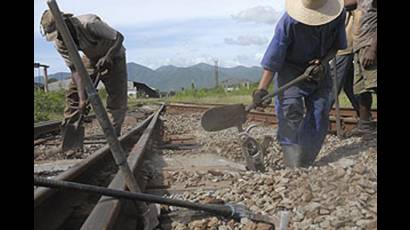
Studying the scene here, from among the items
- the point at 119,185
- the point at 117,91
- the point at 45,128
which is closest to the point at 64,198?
the point at 119,185

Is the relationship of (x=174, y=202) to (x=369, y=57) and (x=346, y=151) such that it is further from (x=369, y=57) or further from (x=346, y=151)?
(x=369, y=57)

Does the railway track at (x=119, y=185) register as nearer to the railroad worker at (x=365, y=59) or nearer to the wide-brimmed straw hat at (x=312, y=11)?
the railroad worker at (x=365, y=59)

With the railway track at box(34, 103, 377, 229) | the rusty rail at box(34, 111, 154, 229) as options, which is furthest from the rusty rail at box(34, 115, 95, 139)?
→ the rusty rail at box(34, 111, 154, 229)

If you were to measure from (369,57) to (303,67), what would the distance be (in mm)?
949

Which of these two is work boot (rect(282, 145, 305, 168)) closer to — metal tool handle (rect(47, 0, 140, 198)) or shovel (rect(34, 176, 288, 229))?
shovel (rect(34, 176, 288, 229))

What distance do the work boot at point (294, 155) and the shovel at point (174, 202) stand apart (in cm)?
155

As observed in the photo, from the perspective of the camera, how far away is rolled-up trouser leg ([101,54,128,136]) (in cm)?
649

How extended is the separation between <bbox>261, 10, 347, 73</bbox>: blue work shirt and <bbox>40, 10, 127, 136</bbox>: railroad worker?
2.27 metres

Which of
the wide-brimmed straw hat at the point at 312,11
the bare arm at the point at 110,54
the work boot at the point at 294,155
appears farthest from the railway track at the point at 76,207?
the bare arm at the point at 110,54

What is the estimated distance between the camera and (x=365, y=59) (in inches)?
200
